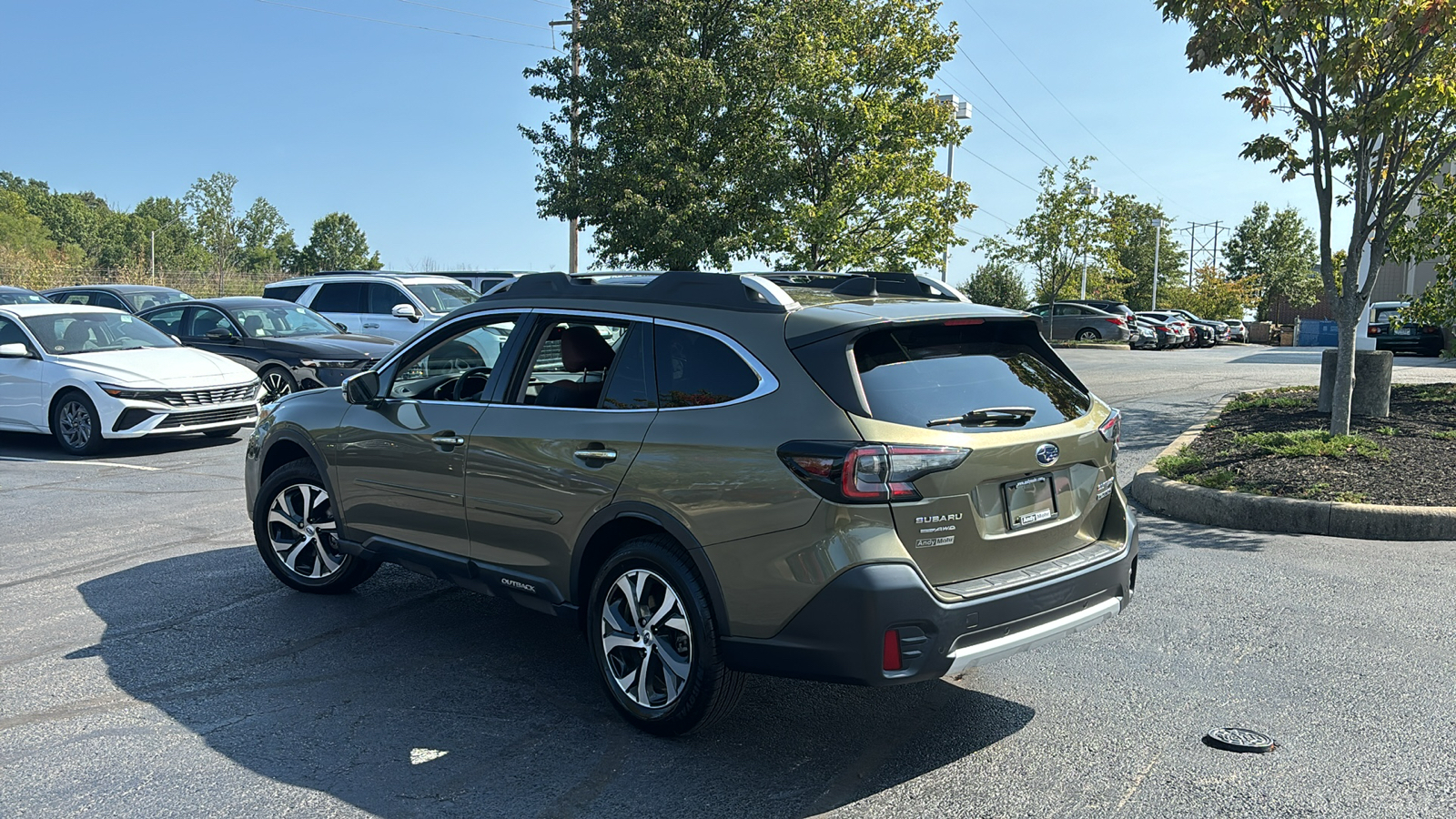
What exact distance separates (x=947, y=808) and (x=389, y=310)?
51.7ft

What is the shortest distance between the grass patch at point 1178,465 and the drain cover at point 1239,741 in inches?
202

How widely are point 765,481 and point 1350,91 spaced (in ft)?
30.1

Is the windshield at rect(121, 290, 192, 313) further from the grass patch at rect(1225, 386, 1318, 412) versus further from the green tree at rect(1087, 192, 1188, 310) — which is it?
the green tree at rect(1087, 192, 1188, 310)

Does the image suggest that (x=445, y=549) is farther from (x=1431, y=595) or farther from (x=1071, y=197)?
(x=1071, y=197)

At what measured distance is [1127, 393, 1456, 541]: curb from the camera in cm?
754

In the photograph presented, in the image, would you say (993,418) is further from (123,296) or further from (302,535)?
(123,296)

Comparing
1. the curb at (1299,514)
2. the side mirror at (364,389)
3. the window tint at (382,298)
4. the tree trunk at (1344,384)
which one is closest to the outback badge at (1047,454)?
the side mirror at (364,389)

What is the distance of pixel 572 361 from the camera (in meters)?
4.93

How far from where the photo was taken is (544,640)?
546 cm

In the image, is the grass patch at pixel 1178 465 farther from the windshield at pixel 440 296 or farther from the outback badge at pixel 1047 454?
the windshield at pixel 440 296

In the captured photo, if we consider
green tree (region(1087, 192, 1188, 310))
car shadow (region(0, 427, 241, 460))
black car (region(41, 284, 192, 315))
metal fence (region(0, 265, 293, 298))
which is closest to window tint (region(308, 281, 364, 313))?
black car (region(41, 284, 192, 315))

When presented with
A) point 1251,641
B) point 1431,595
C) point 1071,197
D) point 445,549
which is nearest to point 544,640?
point 445,549

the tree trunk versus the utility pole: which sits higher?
the utility pole

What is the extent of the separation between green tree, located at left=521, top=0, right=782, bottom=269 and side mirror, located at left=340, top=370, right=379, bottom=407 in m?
22.9
